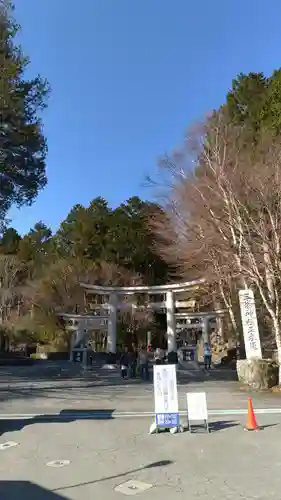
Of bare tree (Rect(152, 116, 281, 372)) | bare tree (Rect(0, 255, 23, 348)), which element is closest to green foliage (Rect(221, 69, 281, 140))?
bare tree (Rect(152, 116, 281, 372))

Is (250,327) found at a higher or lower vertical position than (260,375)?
higher

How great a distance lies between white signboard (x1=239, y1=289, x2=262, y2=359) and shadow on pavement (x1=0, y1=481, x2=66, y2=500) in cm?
1258

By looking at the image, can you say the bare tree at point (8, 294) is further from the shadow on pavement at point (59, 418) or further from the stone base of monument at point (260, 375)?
the shadow on pavement at point (59, 418)

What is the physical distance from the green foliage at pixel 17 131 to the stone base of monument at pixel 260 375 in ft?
37.3

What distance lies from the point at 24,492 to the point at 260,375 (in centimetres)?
1166

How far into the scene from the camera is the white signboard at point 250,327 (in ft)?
54.3

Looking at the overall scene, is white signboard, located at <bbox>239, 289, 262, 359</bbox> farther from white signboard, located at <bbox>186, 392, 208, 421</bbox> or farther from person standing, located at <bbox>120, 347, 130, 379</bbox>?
white signboard, located at <bbox>186, 392, 208, 421</bbox>

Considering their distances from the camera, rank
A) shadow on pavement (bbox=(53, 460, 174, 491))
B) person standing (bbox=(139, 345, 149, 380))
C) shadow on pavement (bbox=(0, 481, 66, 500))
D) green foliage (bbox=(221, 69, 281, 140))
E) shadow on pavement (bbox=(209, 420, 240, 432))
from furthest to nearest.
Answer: green foliage (bbox=(221, 69, 281, 140))
person standing (bbox=(139, 345, 149, 380))
shadow on pavement (bbox=(209, 420, 240, 432))
shadow on pavement (bbox=(53, 460, 174, 491))
shadow on pavement (bbox=(0, 481, 66, 500))

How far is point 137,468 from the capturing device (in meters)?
5.97

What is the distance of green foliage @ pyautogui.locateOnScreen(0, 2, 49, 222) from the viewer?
52.6 feet

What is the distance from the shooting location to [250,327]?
1686cm

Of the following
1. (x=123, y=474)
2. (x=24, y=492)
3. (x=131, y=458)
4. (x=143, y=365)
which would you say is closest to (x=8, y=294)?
(x=143, y=365)

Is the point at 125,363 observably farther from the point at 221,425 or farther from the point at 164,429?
the point at 164,429

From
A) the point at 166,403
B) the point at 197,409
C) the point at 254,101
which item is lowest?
the point at 197,409
